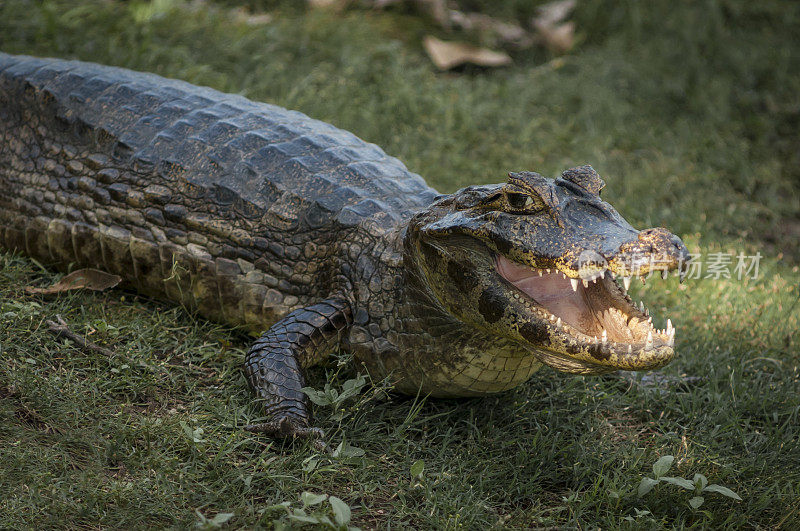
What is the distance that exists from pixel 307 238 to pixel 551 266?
1.24m

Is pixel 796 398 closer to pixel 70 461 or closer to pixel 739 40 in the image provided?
pixel 70 461

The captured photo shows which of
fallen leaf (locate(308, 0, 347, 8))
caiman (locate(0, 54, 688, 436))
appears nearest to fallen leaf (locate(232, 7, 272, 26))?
fallen leaf (locate(308, 0, 347, 8))

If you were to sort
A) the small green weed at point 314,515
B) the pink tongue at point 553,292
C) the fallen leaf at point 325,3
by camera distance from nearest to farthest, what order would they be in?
the small green weed at point 314,515 < the pink tongue at point 553,292 < the fallen leaf at point 325,3

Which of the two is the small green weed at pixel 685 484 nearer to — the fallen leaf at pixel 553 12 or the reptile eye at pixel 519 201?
the reptile eye at pixel 519 201

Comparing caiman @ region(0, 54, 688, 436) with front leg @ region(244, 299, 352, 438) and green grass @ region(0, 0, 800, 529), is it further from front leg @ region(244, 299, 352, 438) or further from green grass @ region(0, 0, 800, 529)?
green grass @ region(0, 0, 800, 529)

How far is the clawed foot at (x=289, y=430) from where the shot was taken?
8.92 ft

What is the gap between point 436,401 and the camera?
319 cm

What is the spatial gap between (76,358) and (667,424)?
248cm

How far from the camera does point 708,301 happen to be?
13.6ft

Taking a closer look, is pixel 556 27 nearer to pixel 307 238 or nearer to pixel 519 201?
pixel 307 238

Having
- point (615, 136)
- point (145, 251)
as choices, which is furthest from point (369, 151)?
point (615, 136)

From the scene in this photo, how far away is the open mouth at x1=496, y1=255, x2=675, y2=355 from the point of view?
7.96 feet

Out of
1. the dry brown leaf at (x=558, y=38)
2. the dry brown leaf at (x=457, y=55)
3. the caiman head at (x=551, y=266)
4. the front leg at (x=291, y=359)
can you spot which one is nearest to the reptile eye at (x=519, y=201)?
the caiman head at (x=551, y=266)

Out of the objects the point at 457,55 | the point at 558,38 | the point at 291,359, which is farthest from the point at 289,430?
the point at 558,38
